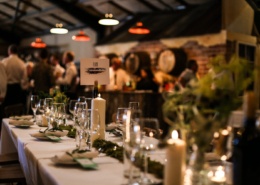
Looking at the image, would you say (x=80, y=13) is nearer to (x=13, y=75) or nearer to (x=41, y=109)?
(x=13, y=75)

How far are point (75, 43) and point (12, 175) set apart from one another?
11.1m

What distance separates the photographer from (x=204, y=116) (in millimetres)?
1315

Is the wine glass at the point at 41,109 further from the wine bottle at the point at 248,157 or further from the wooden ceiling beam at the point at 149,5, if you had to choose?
the wooden ceiling beam at the point at 149,5

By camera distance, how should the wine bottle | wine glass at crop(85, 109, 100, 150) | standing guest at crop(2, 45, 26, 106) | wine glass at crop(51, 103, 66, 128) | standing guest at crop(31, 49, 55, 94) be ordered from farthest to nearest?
1. standing guest at crop(31, 49, 55, 94)
2. standing guest at crop(2, 45, 26, 106)
3. wine glass at crop(51, 103, 66, 128)
4. wine glass at crop(85, 109, 100, 150)
5. the wine bottle

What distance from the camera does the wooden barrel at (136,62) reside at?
30.5ft

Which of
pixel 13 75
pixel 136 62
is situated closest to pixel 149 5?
pixel 136 62

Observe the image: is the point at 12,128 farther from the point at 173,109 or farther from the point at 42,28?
the point at 42,28

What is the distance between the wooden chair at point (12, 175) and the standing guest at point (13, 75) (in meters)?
4.03

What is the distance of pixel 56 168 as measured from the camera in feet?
5.80

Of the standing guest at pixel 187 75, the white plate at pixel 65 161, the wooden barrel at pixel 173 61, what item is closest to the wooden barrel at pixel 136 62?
the wooden barrel at pixel 173 61

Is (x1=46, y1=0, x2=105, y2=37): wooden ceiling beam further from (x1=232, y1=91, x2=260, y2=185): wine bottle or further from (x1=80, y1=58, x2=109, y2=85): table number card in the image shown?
(x1=232, y1=91, x2=260, y2=185): wine bottle

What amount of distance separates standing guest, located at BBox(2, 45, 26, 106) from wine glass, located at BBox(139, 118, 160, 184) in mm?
5428

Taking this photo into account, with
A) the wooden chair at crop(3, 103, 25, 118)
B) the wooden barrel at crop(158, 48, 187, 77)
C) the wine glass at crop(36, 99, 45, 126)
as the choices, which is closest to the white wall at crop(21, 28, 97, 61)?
the wooden barrel at crop(158, 48, 187, 77)

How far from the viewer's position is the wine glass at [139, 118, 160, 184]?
1518mm
